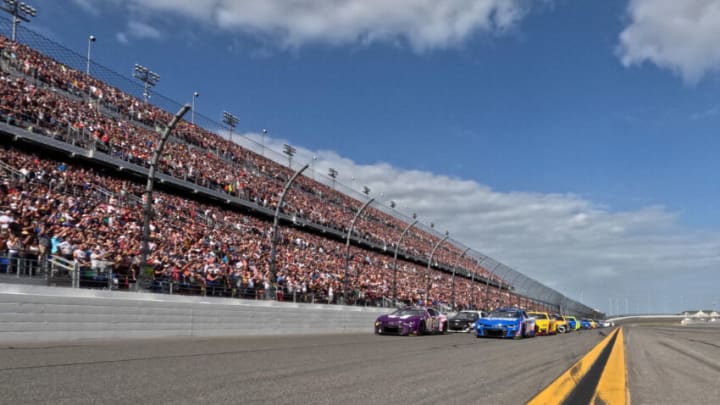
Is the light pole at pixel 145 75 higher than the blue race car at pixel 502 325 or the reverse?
higher

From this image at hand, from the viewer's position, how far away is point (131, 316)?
14430 millimetres

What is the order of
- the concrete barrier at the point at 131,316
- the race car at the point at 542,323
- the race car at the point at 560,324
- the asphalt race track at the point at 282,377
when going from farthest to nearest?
1. the race car at the point at 560,324
2. the race car at the point at 542,323
3. the concrete barrier at the point at 131,316
4. the asphalt race track at the point at 282,377

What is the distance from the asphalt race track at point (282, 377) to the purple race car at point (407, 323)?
1042cm

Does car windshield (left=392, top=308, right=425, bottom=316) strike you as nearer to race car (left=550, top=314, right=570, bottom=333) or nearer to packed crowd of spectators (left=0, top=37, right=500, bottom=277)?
race car (left=550, top=314, right=570, bottom=333)

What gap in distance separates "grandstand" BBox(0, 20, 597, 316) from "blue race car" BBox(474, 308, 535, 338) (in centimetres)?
649

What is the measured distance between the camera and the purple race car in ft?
71.9

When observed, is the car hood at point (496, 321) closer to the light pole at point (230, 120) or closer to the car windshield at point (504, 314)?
the car windshield at point (504, 314)

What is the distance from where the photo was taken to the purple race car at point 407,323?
21.9 metres

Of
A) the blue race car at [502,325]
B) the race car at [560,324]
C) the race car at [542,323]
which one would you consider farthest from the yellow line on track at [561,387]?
the race car at [560,324]

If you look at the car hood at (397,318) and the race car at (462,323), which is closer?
the car hood at (397,318)

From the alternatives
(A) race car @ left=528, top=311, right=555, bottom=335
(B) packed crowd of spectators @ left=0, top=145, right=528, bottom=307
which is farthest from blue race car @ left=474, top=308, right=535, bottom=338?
(B) packed crowd of spectators @ left=0, top=145, right=528, bottom=307

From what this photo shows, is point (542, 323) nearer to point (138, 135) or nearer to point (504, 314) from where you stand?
point (504, 314)

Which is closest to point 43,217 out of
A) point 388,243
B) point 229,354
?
point 229,354

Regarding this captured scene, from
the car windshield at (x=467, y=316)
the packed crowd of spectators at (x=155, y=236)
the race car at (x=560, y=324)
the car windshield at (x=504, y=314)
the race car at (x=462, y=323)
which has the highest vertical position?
the packed crowd of spectators at (x=155, y=236)
